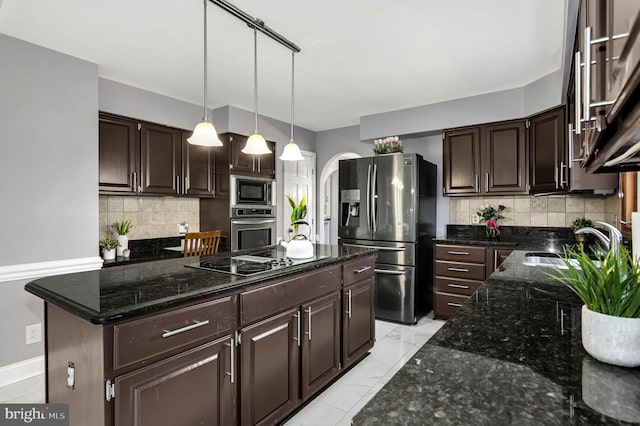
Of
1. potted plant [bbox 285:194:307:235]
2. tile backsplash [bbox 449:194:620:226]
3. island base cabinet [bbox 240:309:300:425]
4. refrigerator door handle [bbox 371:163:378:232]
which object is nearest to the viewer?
island base cabinet [bbox 240:309:300:425]

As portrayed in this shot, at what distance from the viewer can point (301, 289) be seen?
2070 mm

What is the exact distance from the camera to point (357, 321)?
270cm

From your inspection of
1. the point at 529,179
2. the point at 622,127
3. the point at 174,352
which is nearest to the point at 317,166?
the point at 529,179

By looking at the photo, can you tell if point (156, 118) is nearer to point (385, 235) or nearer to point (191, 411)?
point (385, 235)

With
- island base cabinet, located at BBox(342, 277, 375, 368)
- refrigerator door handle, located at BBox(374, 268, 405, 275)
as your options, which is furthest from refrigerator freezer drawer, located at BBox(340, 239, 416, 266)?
island base cabinet, located at BBox(342, 277, 375, 368)

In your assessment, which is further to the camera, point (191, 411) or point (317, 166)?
point (317, 166)

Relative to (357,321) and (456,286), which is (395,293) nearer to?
(456,286)

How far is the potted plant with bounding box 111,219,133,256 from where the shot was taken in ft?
11.4

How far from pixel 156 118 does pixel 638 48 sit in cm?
406

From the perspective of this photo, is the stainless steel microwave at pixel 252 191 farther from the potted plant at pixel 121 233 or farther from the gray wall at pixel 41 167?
the gray wall at pixel 41 167

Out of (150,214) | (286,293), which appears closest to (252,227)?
(150,214)

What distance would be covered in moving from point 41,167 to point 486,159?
425cm

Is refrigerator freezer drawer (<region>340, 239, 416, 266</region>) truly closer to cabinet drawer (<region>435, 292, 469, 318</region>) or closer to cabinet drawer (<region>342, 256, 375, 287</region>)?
cabinet drawer (<region>435, 292, 469, 318</region>)

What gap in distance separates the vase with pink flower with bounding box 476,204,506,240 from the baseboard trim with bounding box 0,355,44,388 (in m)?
4.51
